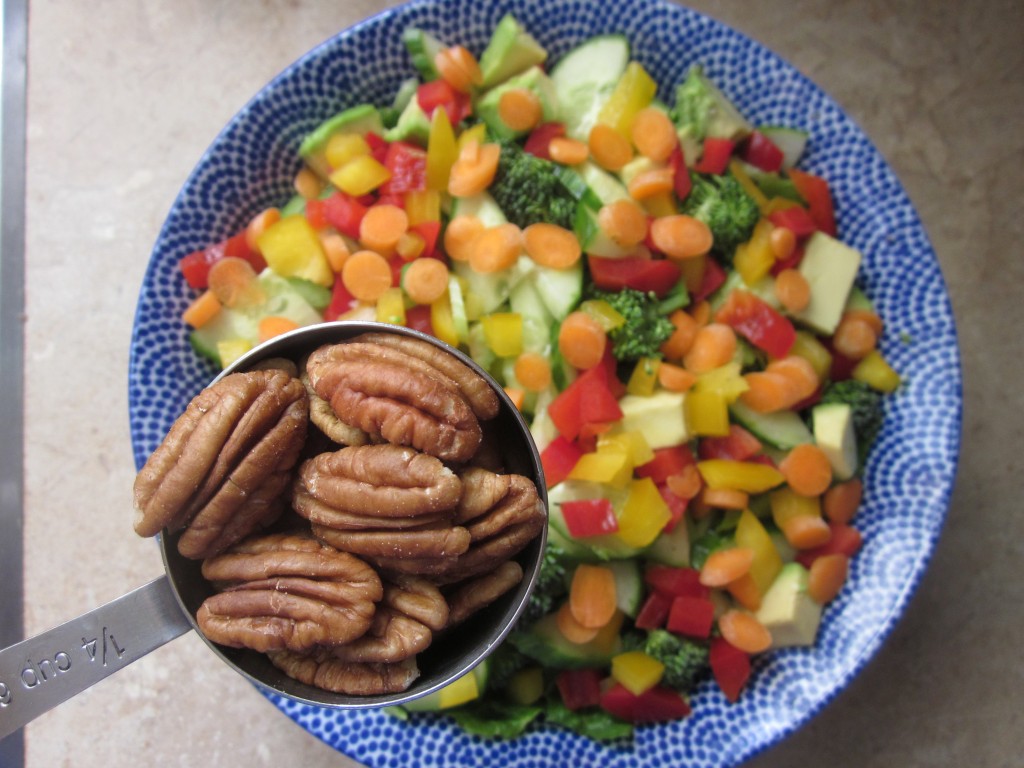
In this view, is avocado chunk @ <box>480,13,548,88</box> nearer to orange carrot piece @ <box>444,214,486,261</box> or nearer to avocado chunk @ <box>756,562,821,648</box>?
orange carrot piece @ <box>444,214,486,261</box>

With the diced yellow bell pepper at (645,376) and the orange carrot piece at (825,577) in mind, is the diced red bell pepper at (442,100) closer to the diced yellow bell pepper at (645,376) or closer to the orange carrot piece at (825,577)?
the diced yellow bell pepper at (645,376)

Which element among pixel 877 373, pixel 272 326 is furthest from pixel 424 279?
pixel 877 373

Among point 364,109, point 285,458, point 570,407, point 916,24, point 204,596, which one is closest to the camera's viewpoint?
point 285,458

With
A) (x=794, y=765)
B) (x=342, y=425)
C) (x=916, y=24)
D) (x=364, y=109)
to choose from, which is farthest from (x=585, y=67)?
(x=794, y=765)

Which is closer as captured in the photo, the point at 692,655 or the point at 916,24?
the point at 692,655

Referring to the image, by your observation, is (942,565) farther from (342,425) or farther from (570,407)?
(342,425)

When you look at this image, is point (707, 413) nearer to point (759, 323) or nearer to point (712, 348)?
point (712, 348)
